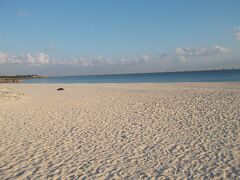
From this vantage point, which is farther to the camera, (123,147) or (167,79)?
(167,79)

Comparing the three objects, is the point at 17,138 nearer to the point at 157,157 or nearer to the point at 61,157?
the point at 61,157

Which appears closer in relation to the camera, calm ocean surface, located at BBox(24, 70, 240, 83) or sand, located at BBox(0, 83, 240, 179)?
sand, located at BBox(0, 83, 240, 179)

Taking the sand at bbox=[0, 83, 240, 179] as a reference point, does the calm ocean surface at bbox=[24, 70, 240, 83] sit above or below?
above

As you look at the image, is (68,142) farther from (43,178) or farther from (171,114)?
(171,114)

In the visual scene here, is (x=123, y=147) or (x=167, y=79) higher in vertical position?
(x=167, y=79)

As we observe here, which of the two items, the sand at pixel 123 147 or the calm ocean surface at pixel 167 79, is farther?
the calm ocean surface at pixel 167 79

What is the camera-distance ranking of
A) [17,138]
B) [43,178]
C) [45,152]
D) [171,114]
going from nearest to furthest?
[43,178] → [45,152] → [17,138] → [171,114]

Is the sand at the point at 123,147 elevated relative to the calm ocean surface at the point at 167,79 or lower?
lower

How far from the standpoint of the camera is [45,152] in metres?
5.80

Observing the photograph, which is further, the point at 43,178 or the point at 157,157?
the point at 157,157

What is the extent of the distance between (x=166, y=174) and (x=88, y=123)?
5170 millimetres

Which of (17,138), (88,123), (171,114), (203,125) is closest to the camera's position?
(17,138)

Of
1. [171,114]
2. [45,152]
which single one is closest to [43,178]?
[45,152]

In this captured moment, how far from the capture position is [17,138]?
7.13 m
